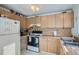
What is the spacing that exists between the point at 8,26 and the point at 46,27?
0.46 m

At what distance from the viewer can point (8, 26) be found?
1050 millimetres

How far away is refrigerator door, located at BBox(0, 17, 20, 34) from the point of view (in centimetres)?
101

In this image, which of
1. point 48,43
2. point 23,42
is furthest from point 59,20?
point 23,42

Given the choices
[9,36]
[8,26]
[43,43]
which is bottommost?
[43,43]

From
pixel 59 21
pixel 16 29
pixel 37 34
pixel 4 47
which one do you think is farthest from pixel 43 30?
pixel 4 47

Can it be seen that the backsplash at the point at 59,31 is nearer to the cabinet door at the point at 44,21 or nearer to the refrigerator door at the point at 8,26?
the cabinet door at the point at 44,21

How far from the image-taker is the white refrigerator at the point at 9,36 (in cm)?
100

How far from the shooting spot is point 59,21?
128cm

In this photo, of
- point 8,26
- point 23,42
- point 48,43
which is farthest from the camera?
point 48,43

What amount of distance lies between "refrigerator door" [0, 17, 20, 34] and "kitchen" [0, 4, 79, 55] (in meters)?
0.04

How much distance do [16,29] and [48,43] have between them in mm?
455

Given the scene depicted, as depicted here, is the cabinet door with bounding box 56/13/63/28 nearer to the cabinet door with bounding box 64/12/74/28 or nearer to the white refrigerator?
the cabinet door with bounding box 64/12/74/28

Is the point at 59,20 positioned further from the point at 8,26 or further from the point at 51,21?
the point at 8,26

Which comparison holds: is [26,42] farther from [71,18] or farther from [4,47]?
[71,18]
